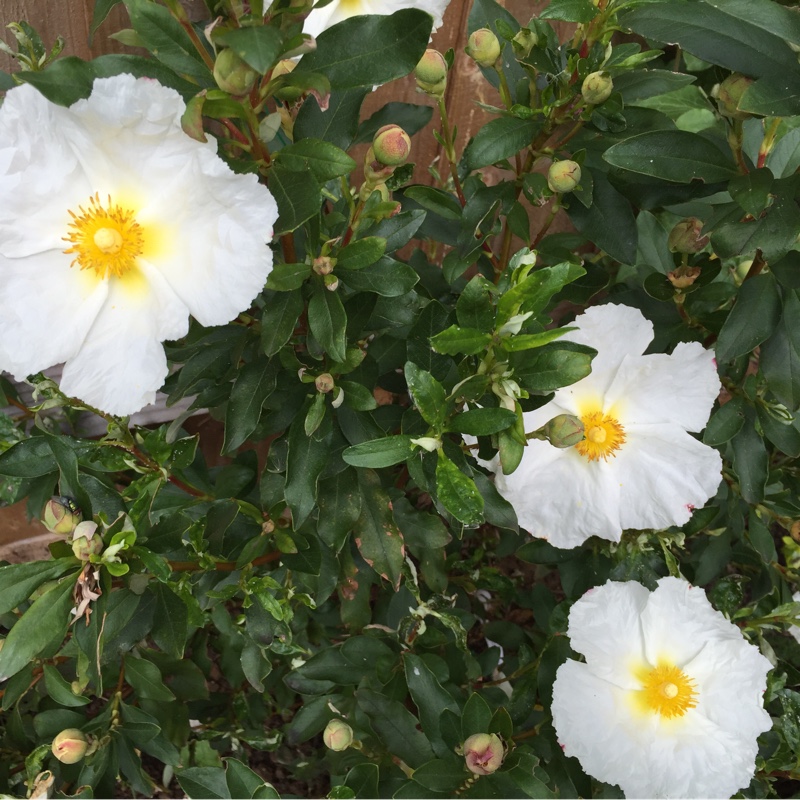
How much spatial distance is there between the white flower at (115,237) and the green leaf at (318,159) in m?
0.08

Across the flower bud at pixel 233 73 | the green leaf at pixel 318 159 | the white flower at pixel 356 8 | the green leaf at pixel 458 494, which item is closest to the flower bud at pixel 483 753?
the green leaf at pixel 458 494

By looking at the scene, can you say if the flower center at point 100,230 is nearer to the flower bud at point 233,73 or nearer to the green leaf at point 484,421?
the flower bud at point 233,73

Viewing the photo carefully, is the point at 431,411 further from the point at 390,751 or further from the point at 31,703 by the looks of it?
the point at 31,703

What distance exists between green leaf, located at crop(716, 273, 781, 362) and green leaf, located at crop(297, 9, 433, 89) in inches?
25.8

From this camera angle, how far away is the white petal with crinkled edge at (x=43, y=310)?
84 cm

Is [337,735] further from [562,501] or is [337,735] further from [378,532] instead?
[562,501]

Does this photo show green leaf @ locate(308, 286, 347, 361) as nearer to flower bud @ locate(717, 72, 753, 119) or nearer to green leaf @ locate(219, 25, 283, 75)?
green leaf @ locate(219, 25, 283, 75)

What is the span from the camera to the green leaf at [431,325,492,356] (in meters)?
0.91

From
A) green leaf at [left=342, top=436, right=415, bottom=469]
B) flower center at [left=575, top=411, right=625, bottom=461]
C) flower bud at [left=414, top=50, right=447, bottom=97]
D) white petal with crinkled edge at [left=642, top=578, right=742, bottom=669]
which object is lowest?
white petal with crinkled edge at [left=642, top=578, right=742, bottom=669]

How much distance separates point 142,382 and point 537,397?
1.69 feet

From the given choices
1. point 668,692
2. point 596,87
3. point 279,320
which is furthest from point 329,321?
point 668,692

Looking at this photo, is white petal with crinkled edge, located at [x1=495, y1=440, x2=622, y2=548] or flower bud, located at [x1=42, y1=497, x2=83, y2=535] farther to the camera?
white petal with crinkled edge, located at [x1=495, y1=440, x2=622, y2=548]

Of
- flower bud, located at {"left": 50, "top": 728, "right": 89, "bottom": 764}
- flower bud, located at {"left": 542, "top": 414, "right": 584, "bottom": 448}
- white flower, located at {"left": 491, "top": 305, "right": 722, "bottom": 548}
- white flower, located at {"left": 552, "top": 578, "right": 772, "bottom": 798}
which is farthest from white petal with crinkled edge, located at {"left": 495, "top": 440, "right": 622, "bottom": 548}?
flower bud, located at {"left": 50, "top": 728, "right": 89, "bottom": 764}

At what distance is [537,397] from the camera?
3.34 ft
